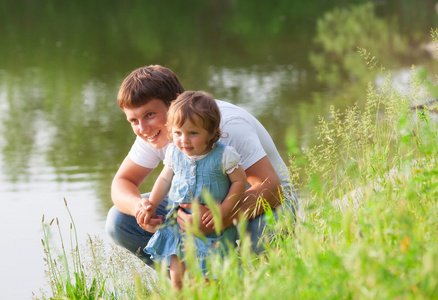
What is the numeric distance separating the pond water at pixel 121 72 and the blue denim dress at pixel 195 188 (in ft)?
2.07

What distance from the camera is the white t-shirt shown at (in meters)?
2.91

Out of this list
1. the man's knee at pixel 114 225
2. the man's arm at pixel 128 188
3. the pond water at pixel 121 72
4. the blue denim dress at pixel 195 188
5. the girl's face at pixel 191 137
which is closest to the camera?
the girl's face at pixel 191 137

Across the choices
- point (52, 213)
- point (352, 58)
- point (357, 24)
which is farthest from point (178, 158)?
point (357, 24)

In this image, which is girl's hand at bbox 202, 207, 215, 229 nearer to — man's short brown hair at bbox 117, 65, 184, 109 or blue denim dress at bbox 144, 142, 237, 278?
A: blue denim dress at bbox 144, 142, 237, 278

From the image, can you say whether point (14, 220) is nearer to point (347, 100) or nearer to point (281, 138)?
point (281, 138)

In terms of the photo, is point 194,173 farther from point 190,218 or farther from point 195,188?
point 190,218

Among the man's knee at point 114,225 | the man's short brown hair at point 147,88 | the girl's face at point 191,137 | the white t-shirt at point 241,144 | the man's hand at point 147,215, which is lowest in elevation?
the man's knee at point 114,225

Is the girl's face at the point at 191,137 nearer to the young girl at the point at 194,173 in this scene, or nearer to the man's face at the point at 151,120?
the young girl at the point at 194,173

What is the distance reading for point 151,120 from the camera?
2977 millimetres

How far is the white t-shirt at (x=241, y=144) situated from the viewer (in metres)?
2.91

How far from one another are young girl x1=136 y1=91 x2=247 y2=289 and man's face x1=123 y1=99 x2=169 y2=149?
15 centimetres

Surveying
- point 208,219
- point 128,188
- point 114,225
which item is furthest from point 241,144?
point 114,225

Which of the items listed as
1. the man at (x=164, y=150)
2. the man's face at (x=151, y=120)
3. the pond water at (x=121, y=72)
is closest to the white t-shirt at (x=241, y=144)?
the man at (x=164, y=150)

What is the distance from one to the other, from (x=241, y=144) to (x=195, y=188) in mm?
295
